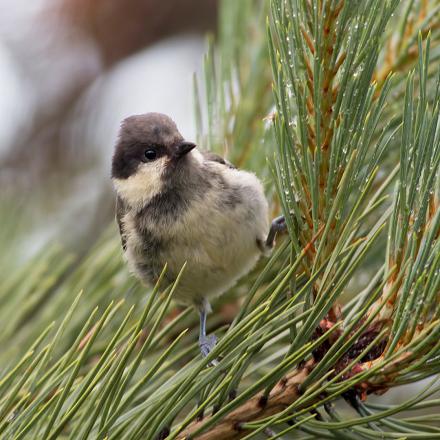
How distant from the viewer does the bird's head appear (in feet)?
6.54

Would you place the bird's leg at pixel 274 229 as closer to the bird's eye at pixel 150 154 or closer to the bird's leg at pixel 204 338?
the bird's leg at pixel 204 338

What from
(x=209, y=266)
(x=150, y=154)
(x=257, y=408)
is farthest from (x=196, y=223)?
(x=257, y=408)

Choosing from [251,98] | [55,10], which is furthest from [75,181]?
[251,98]

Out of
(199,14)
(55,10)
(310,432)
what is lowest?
(310,432)

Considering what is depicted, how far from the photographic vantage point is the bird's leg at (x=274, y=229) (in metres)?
1.75

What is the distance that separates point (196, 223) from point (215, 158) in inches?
7.1

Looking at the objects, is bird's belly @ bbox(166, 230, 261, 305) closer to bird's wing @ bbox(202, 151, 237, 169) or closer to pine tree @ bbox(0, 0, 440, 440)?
bird's wing @ bbox(202, 151, 237, 169)

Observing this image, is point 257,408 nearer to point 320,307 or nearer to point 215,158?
point 320,307

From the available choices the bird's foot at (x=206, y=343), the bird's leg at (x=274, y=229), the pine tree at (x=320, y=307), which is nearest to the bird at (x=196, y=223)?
the bird's leg at (x=274, y=229)

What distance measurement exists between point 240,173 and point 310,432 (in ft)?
2.99

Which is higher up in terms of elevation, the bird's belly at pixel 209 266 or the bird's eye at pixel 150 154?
the bird's eye at pixel 150 154

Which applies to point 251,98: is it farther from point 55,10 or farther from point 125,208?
point 55,10

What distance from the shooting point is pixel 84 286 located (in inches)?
58.0

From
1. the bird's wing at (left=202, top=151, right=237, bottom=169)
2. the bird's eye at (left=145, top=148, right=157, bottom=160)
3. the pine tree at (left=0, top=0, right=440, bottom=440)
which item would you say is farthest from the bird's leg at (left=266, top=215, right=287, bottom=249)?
the pine tree at (left=0, top=0, right=440, bottom=440)
